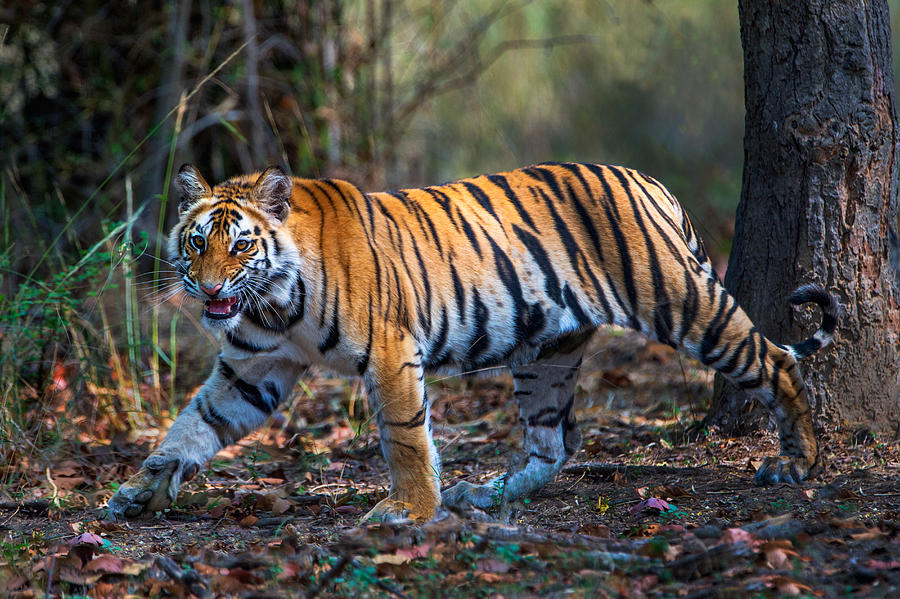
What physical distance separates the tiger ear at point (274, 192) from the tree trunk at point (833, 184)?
2.32 m

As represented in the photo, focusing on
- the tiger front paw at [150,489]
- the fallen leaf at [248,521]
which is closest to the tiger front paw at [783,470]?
the fallen leaf at [248,521]

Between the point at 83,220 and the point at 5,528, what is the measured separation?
4129 millimetres

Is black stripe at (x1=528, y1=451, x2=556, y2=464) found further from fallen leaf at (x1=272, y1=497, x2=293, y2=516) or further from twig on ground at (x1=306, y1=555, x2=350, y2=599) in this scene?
twig on ground at (x1=306, y1=555, x2=350, y2=599)

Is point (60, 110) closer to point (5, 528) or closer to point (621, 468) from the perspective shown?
point (5, 528)

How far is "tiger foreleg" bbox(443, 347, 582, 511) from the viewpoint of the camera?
168 inches

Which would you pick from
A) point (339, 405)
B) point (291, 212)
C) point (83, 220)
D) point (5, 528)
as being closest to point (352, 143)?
point (83, 220)

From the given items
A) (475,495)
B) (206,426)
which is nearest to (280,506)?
(206,426)

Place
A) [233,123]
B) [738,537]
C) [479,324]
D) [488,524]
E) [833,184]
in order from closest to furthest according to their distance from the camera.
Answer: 1. [738,537]
2. [488,524]
3. [479,324]
4. [833,184]
5. [233,123]

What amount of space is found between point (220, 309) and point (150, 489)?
884mm

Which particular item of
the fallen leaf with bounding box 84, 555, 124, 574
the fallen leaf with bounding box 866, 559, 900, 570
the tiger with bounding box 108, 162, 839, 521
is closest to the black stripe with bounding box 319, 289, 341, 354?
the tiger with bounding box 108, 162, 839, 521

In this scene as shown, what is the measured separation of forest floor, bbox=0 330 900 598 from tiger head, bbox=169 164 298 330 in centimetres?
80

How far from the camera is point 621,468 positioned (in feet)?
13.9

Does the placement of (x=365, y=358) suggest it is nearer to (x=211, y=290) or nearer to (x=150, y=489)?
(x=211, y=290)

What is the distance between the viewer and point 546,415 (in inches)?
175
